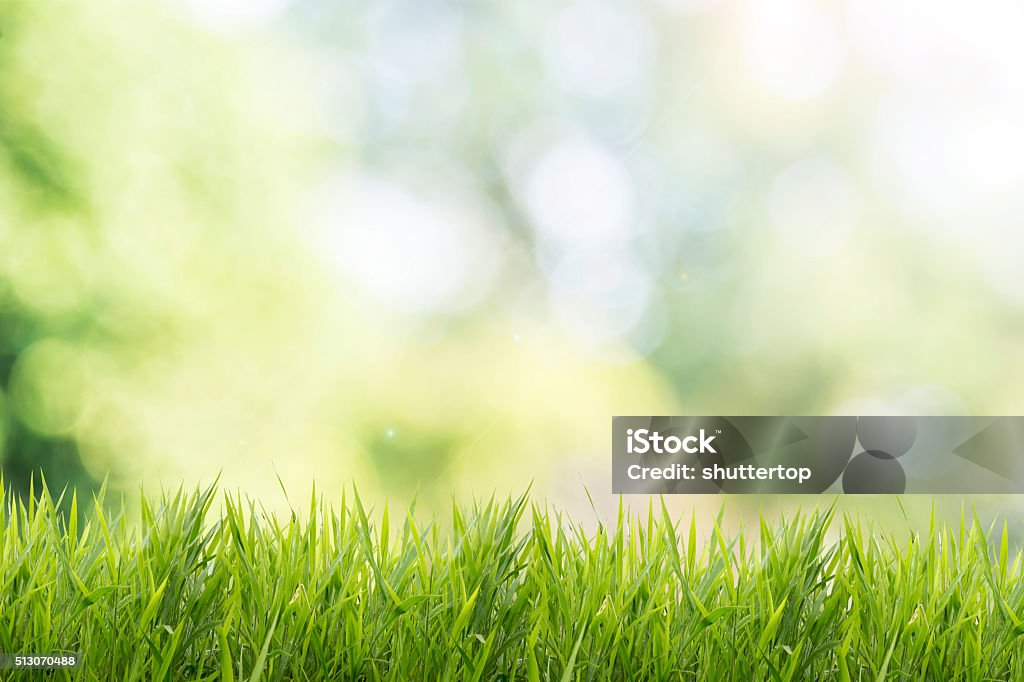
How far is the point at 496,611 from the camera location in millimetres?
1606

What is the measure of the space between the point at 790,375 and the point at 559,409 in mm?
902

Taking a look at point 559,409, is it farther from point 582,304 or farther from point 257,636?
point 257,636

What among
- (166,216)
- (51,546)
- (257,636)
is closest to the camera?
(257,636)

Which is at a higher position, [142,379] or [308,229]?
[308,229]

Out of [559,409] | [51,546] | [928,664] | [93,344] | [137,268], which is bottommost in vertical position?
[928,664]

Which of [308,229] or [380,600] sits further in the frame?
[308,229]

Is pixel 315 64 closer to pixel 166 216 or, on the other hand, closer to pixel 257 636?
pixel 166 216

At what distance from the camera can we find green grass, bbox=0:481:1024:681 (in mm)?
1539

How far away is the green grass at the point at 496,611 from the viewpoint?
5.05 feet

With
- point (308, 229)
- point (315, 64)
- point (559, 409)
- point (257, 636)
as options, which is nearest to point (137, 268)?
point (308, 229)

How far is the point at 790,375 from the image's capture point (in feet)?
11.0

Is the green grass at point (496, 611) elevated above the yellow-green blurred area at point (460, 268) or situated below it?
below

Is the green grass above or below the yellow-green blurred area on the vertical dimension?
below

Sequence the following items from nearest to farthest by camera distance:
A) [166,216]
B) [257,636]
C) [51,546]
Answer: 1. [257,636]
2. [51,546]
3. [166,216]
